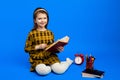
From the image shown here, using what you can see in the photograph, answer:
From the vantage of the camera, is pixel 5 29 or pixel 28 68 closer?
pixel 28 68

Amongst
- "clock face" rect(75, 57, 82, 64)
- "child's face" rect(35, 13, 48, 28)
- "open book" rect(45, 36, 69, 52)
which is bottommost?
"clock face" rect(75, 57, 82, 64)

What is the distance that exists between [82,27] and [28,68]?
76 centimetres

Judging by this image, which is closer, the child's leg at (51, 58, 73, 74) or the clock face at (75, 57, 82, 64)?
the child's leg at (51, 58, 73, 74)

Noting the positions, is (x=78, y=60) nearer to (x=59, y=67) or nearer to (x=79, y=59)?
(x=79, y=59)

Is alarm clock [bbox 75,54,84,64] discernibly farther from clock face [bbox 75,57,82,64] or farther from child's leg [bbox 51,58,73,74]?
child's leg [bbox 51,58,73,74]

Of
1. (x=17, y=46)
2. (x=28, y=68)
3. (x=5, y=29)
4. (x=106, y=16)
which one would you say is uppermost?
(x=106, y=16)

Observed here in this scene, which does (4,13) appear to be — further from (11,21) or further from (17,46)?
(17,46)

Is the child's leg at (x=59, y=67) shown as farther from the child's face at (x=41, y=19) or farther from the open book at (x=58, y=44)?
the child's face at (x=41, y=19)

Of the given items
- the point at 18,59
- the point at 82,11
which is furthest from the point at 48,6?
the point at 18,59

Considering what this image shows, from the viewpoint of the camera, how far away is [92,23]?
2.50 metres

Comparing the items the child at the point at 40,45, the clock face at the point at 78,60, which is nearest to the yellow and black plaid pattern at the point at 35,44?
the child at the point at 40,45

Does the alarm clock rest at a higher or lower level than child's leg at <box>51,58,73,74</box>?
higher

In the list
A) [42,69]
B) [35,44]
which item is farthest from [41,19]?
[42,69]

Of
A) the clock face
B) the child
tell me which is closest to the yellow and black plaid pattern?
the child
